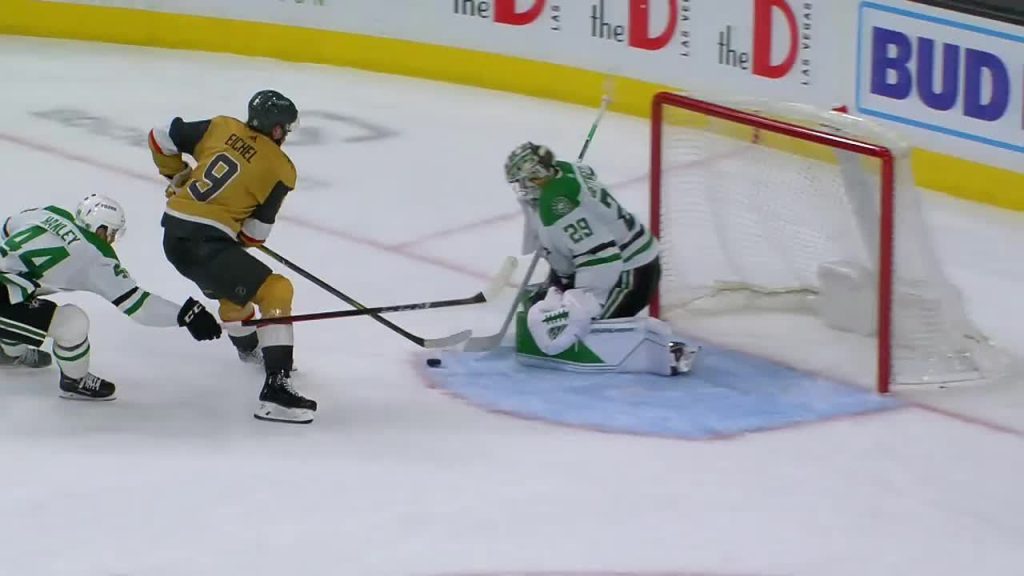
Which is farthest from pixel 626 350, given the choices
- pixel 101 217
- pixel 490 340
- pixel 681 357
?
pixel 101 217

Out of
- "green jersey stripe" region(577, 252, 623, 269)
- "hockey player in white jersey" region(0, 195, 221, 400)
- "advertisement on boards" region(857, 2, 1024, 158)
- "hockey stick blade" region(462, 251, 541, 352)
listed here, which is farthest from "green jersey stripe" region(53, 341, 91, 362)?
"advertisement on boards" region(857, 2, 1024, 158)

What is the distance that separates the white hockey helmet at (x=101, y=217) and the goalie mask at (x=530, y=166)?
1.01 metres

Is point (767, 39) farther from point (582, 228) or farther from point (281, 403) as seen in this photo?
point (281, 403)

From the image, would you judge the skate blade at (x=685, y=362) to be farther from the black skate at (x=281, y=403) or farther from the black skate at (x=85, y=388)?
the black skate at (x=85, y=388)

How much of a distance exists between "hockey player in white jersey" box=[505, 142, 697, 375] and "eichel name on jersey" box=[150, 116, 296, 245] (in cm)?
63

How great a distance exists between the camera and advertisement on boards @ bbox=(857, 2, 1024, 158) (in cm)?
615

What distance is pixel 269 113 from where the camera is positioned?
4551 millimetres

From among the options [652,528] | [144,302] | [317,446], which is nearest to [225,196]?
[144,302]

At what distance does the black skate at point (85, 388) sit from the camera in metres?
4.61

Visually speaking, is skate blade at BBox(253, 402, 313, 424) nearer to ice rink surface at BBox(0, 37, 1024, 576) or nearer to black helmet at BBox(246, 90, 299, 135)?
ice rink surface at BBox(0, 37, 1024, 576)

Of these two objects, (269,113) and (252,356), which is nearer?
(269,113)

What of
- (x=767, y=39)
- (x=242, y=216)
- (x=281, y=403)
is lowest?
(x=281, y=403)

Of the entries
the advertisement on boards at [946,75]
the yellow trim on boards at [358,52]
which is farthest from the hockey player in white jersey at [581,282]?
the yellow trim on boards at [358,52]

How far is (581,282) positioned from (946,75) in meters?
2.13
